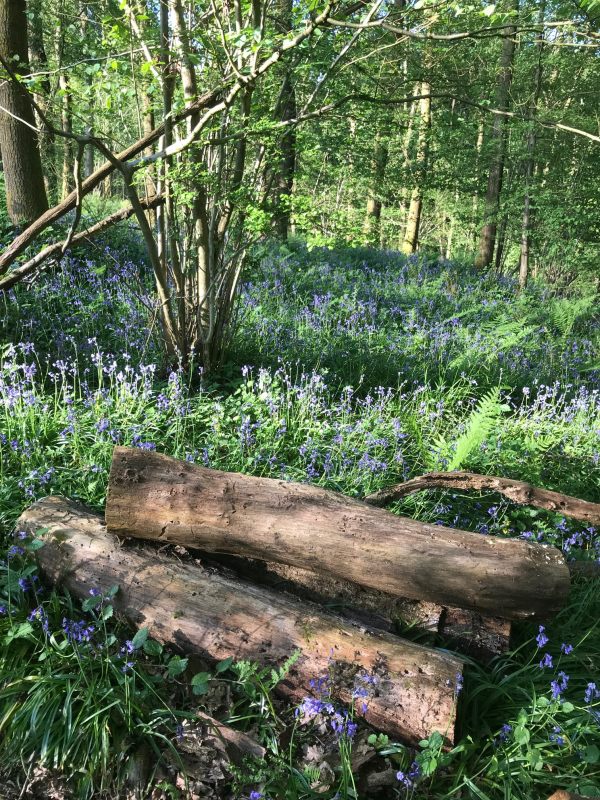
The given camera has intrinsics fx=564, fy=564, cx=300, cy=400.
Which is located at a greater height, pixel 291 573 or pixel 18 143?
pixel 18 143

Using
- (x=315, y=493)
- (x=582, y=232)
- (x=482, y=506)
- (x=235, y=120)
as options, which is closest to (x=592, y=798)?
(x=315, y=493)

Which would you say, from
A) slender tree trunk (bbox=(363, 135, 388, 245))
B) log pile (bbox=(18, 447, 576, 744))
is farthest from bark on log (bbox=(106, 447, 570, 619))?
slender tree trunk (bbox=(363, 135, 388, 245))

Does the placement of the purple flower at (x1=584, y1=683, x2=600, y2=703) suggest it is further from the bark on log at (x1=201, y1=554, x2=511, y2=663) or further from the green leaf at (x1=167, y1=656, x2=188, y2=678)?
→ the green leaf at (x1=167, y1=656, x2=188, y2=678)

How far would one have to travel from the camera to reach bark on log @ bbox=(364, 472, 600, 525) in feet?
9.64

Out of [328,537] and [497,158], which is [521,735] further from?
[497,158]

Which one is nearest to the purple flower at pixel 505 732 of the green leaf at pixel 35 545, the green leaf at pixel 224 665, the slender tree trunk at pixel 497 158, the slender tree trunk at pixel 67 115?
the green leaf at pixel 224 665

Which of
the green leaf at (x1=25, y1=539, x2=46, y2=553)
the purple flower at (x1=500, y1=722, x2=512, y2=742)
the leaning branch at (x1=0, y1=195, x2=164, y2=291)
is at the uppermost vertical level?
the leaning branch at (x1=0, y1=195, x2=164, y2=291)

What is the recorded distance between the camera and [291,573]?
250 cm

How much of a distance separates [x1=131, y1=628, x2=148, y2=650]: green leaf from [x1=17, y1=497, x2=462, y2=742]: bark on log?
0.12 m

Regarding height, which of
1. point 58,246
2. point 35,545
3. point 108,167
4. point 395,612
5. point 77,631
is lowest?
point 395,612

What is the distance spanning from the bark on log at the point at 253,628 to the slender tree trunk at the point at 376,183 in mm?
2545

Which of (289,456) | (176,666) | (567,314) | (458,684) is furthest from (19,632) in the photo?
(567,314)

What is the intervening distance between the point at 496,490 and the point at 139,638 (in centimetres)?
191

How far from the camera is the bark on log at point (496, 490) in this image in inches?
116
